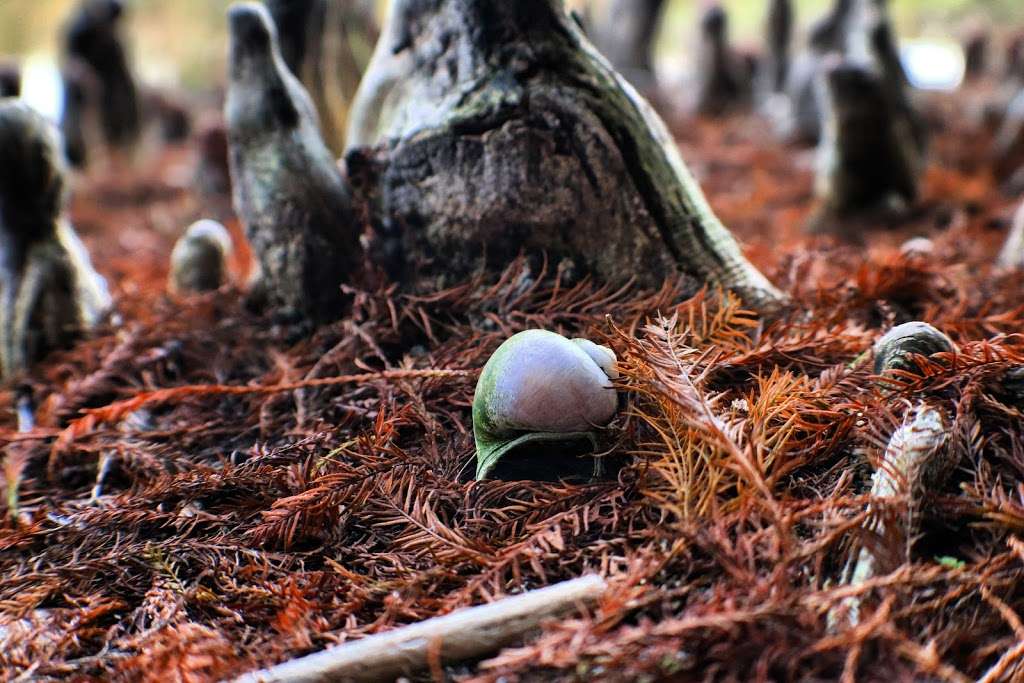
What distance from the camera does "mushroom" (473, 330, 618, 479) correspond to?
1.43 m

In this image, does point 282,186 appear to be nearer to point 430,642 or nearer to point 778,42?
point 430,642

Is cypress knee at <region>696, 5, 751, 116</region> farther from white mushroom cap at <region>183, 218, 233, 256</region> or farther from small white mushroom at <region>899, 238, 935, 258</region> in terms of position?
white mushroom cap at <region>183, 218, 233, 256</region>

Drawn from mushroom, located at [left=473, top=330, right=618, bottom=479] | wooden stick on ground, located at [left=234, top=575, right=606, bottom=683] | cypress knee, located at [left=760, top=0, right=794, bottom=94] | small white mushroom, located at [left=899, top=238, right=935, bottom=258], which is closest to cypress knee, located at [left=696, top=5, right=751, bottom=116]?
cypress knee, located at [left=760, top=0, right=794, bottom=94]

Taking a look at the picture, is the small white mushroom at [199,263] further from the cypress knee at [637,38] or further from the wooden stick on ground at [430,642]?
the cypress knee at [637,38]

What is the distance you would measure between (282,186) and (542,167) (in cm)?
73

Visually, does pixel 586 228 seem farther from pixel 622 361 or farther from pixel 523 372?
pixel 523 372

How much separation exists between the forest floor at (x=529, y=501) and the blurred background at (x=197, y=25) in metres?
9.23

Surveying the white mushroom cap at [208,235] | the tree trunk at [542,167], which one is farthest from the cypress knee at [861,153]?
the white mushroom cap at [208,235]

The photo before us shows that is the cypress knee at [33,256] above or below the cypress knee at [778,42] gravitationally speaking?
below

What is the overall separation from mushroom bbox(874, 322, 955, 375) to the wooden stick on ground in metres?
0.77

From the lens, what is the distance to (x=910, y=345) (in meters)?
1.52

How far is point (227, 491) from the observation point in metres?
1.58

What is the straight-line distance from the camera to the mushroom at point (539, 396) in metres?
1.43

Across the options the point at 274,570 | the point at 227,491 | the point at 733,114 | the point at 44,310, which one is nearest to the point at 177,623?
the point at 274,570
